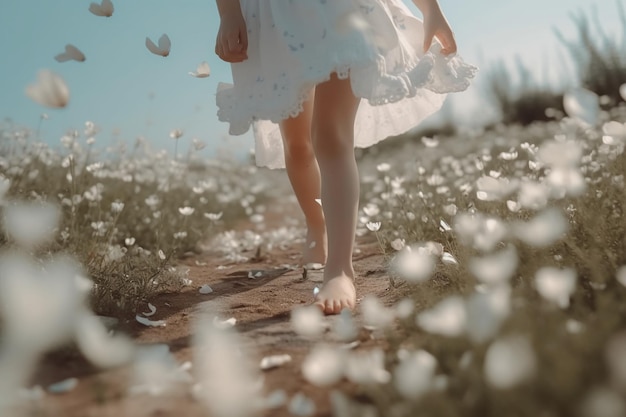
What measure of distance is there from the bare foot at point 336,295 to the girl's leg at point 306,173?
830mm

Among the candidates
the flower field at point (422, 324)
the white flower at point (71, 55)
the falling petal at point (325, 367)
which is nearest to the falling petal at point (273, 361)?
the flower field at point (422, 324)

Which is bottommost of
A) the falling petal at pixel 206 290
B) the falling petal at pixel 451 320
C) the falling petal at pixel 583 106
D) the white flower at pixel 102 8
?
the falling petal at pixel 206 290

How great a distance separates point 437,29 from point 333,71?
523mm

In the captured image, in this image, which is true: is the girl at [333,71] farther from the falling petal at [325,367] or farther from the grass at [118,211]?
the falling petal at [325,367]

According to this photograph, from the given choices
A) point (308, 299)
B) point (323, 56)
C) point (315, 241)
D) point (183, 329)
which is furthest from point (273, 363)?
point (315, 241)

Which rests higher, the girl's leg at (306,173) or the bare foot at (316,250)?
the girl's leg at (306,173)

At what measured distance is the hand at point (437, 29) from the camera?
272 cm

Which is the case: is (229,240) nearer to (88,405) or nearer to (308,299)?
(308,299)

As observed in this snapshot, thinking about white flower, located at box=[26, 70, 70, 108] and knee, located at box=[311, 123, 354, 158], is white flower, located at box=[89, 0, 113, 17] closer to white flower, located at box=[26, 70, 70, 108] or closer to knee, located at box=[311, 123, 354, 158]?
white flower, located at box=[26, 70, 70, 108]

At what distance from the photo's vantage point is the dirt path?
4.95 feet

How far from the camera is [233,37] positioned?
106 inches

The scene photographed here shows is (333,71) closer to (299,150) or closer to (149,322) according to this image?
(299,150)

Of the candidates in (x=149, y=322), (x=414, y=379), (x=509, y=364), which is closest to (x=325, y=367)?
(x=414, y=379)

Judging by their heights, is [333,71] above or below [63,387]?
above
